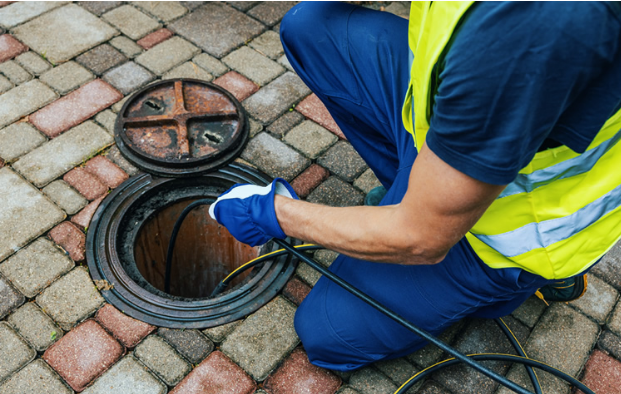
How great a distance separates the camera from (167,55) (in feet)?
10.8

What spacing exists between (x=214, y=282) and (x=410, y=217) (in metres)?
2.02

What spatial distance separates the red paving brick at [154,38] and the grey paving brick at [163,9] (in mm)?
126

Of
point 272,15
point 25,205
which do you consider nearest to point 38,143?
point 25,205

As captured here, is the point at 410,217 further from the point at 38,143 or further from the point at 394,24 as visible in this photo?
the point at 38,143

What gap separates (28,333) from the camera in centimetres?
220

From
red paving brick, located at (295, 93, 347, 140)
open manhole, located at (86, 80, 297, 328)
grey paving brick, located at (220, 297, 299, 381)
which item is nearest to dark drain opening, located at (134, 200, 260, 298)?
open manhole, located at (86, 80, 297, 328)

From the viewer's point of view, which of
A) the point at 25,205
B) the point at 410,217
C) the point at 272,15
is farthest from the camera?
the point at 272,15

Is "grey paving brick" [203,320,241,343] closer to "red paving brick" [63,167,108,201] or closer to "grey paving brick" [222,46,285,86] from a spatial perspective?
"red paving brick" [63,167,108,201]

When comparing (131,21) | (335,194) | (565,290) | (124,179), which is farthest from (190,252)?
(565,290)

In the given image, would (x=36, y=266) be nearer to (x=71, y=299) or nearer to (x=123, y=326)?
(x=71, y=299)

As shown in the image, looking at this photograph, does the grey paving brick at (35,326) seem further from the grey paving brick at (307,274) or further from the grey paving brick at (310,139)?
the grey paving brick at (310,139)

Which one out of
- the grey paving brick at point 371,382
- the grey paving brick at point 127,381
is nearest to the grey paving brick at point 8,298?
the grey paving brick at point 127,381

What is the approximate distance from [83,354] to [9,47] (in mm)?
2095

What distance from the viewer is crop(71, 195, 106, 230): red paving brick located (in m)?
2.54
